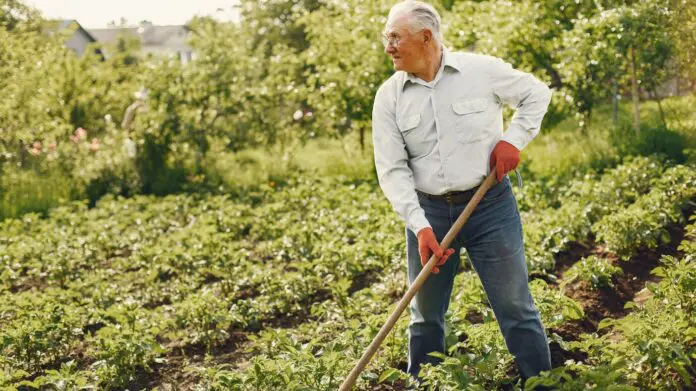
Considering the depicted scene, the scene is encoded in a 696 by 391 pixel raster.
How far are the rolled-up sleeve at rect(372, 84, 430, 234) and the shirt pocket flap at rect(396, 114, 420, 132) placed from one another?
4 cm

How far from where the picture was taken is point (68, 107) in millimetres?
13844

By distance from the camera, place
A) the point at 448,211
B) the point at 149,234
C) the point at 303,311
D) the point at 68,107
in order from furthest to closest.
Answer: the point at 68,107 → the point at 149,234 → the point at 303,311 → the point at 448,211

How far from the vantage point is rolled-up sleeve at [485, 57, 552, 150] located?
3697 mm

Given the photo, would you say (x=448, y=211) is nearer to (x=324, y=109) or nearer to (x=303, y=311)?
(x=303, y=311)

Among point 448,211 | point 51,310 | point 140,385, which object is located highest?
point 448,211

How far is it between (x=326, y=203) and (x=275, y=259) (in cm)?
181

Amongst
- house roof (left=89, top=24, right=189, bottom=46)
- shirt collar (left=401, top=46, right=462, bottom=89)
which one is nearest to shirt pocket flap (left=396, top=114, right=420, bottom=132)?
shirt collar (left=401, top=46, right=462, bottom=89)

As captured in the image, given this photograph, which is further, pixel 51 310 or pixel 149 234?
pixel 149 234

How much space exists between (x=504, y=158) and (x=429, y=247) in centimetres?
49

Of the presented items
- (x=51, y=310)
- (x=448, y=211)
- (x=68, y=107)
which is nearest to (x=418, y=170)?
(x=448, y=211)

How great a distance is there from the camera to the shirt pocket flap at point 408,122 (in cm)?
369

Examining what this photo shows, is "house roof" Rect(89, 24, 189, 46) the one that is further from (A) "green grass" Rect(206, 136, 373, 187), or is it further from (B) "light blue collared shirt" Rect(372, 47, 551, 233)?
(B) "light blue collared shirt" Rect(372, 47, 551, 233)

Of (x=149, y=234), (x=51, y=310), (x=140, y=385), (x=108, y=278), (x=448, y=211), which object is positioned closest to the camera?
(x=448, y=211)

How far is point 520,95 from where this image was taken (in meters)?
3.73
